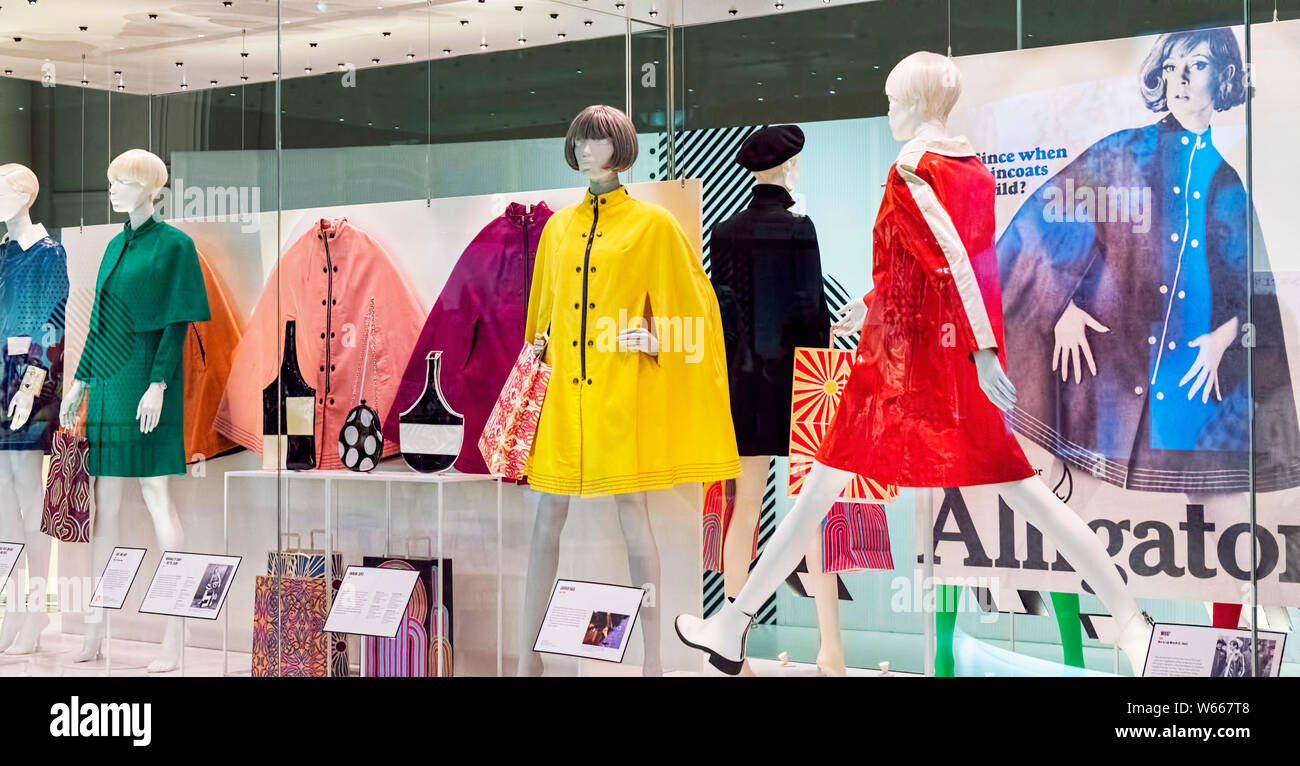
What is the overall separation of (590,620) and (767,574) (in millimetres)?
531

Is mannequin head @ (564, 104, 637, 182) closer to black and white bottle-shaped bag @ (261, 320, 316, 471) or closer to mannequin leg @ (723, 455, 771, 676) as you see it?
mannequin leg @ (723, 455, 771, 676)

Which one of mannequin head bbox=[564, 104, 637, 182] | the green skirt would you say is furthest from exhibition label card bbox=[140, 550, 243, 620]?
mannequin head bbox=[564, 104, 637, 182]

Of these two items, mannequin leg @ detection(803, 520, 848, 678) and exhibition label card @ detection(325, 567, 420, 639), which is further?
exhibition label card @ detection(325, 567, 420, 639)

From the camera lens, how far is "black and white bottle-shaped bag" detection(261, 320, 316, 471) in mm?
4199

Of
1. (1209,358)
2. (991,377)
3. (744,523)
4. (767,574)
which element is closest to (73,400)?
(744,523)

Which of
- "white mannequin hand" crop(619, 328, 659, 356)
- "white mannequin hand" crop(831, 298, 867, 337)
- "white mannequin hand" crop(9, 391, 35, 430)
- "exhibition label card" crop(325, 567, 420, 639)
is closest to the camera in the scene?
"white mannequin hand" crop(831, 298, 867, 337)

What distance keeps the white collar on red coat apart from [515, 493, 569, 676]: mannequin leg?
4.58 feet

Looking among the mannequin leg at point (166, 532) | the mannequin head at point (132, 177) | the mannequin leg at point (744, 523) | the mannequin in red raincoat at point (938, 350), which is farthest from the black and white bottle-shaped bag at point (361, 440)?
the mannequin in red raincoat at point (938, 350)

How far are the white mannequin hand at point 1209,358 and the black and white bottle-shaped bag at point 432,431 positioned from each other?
218 cm

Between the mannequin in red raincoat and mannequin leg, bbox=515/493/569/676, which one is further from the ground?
the mannequin in red raincoat

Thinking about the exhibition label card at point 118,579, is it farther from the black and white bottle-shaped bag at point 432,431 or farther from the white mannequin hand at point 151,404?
the black and white bottle-shaped bag at point 432,431

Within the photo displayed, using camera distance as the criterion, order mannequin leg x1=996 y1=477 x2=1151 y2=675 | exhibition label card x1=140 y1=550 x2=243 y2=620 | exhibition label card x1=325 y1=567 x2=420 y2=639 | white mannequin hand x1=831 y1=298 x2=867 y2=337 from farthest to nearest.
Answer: exhibition label card x1=140 y1=550 x2=243 y2=620, exhibition label card x1=325 y1=567 x2=420 y2=639, white mannequin hand x1=831 y1=298 x2=867 y2=337, mannequin leg x1=996 y1=477 x2=1151 y2=675

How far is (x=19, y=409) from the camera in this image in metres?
4.15
